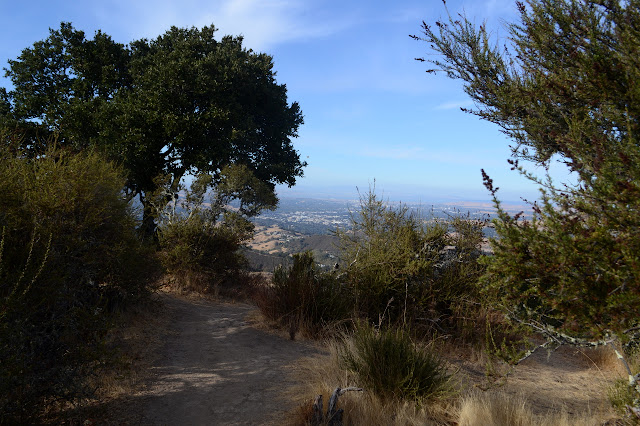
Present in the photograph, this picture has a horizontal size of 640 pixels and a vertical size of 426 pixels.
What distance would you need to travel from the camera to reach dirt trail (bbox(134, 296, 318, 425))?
4090 millimetres

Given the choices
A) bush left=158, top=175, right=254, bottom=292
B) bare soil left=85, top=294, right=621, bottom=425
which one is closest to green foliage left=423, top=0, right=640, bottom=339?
bare soil left=85, top=294, right=621, bottom=425

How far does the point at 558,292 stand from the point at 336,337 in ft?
13.7

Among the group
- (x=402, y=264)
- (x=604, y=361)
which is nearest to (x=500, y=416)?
(x=402, y=264)

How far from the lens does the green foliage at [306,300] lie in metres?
6.90

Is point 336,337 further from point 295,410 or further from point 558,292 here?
point 558,292

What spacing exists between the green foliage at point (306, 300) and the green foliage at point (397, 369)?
2095 mm

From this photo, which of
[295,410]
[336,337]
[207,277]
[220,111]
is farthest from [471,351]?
[220,111]

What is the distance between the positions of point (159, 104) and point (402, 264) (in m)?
9.61

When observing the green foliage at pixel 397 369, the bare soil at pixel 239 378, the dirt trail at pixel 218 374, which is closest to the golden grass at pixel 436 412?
the green foliage at pixel 397 369

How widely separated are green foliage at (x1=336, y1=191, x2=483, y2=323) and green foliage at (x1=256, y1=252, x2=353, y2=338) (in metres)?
0.35

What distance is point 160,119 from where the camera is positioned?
40.5 feet

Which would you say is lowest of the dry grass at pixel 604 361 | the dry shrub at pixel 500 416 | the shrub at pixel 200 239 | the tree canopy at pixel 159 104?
the dry grass at pixel 604 361

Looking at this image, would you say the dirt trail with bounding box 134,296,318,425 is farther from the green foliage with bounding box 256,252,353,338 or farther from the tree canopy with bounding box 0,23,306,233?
the tree canopy with bounding box 0,23,306,233

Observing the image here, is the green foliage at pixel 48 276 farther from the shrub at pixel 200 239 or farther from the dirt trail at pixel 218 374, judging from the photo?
the shrub at pixel 200 239
